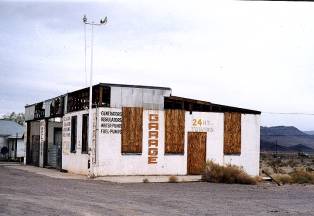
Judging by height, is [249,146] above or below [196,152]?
above

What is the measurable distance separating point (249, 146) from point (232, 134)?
1.37 m

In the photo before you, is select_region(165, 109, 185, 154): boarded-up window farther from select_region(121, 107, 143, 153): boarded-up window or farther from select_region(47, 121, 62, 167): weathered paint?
select_region(47, 121, 62, 167): weathered paint

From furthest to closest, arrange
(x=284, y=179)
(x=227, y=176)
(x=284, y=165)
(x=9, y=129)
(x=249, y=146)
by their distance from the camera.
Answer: (x=9, y=129) → (x=284, y=165) → (x=249, y=146) → (x=284, y=179) → (x=227, y=176)

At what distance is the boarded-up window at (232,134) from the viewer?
30.4 meters

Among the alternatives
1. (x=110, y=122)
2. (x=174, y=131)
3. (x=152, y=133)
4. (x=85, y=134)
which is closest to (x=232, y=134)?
(x=174, y=131)

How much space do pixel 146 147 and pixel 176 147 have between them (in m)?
1.81

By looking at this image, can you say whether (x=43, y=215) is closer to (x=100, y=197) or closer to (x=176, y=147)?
(x=100, y=197)

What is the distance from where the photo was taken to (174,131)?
29.0 meters

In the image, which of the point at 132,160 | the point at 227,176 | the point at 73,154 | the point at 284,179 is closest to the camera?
the point at 227,176

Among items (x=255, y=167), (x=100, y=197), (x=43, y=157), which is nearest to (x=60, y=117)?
(x=43, y=157)

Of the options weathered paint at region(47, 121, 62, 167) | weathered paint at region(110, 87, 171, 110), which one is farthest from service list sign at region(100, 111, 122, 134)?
weathered paint at region(47, 121, 62, 167)

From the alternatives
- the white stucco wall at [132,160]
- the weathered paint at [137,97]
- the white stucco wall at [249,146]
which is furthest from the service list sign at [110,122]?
the white stucco wall at [249,146]

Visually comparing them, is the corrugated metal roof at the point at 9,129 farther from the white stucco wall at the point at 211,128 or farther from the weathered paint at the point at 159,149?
the white stucco wall at the point at 211,128

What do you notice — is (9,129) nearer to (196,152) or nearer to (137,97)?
(137,97)
